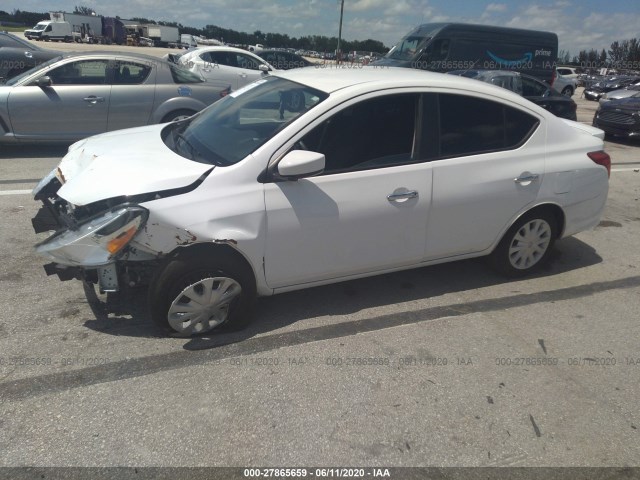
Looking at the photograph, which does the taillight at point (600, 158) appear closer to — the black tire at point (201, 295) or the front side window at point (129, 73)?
the black tire at point (201, 295)

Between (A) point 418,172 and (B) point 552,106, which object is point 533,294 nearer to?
(A) point 418,172

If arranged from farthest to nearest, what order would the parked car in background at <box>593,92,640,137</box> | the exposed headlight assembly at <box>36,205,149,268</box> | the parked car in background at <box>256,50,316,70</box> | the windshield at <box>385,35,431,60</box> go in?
the parked car in background at <box>256,50,316,70</box>, the windshield at <box>385,35,431,60</box>, the parked car in background at <box>593,92,640,137</box>, the exposed headlight assembly at <box>36,205,149,268</box>

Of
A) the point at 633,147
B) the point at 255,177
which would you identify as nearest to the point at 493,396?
the point at 255,177

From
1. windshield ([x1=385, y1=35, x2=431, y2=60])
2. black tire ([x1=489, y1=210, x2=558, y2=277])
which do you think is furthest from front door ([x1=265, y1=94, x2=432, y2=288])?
windshield ([x1=385, y1=35, x2=431, y2=60])

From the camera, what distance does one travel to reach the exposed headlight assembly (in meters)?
2.92

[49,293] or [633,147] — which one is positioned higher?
[633,147]

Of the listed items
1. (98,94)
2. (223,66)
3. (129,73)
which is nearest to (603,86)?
(223,66)

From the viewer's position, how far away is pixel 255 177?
315cm

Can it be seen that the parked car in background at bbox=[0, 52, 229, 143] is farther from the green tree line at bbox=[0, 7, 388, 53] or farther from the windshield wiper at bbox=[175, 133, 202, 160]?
the green tree line at bbox=[0, 7, 388, 53]

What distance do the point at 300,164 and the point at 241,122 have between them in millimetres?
953

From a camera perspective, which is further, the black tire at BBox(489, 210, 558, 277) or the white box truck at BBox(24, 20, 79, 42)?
the white box truck at BBox(24, 20, 79, 42)

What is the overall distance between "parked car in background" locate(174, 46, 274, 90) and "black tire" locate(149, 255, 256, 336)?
11.0 meters

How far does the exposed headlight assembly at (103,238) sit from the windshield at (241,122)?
64 cm

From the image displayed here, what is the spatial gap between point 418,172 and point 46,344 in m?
2.67
